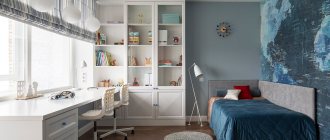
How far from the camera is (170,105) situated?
4.39 metres

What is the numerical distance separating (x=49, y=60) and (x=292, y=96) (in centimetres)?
353

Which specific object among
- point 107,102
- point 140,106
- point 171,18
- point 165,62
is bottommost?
point 140,106

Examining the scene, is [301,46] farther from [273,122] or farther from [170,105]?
[170,105]

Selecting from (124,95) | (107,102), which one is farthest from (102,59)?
(107,102)

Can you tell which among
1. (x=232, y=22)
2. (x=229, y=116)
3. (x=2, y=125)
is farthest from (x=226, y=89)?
(x=2, y=125)

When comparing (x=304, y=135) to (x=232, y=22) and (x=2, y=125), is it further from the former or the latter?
(x=2, y=125)

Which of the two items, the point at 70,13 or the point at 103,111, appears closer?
the point at 70,13

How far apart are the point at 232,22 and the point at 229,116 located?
97.8 inches

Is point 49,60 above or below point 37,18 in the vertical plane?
below

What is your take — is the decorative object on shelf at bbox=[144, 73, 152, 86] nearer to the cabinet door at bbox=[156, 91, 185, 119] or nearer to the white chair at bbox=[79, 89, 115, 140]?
the cabinet door at bbox=[156, 91, 185, 119]

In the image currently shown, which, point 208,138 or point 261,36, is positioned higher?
point 261,36

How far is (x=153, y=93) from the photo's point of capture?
4383mm

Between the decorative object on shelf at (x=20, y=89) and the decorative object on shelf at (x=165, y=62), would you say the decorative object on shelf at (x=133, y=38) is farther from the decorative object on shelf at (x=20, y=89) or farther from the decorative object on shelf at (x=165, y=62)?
the decorative object on shelf at (x=20, y=89)

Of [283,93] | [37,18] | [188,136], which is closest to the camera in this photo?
[37,18]
